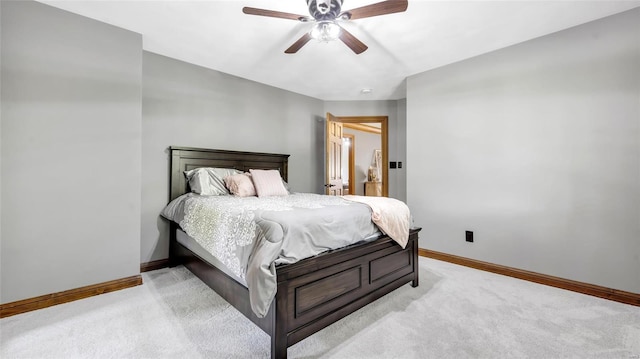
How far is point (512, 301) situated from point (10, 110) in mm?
4351

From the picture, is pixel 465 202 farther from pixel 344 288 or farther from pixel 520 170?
pixel 344 288

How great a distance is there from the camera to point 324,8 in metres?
1.84

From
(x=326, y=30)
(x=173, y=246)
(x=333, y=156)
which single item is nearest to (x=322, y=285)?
(x=326, y=30)

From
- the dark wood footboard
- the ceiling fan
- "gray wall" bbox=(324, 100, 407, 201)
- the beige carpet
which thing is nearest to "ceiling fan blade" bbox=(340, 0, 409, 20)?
the ceiling fan

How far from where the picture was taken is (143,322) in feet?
6.27


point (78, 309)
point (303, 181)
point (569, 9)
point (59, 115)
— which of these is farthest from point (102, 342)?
point (569, 9)

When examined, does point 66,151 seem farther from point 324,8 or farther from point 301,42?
point 324,8

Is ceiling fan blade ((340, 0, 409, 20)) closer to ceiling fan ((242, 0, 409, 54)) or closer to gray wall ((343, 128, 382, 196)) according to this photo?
ceiling fan ((242, 0, 409, 54))

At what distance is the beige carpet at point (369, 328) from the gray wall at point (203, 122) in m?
1.06

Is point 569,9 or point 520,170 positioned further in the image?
point 520,170

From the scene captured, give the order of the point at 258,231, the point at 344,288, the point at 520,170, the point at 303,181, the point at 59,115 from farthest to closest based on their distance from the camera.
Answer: the point at 303,181
the point at 520,170
the point at 59,115
the point at 344,288
the point at 258,231

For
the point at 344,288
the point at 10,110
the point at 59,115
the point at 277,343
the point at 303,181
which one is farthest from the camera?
the point at 303,181

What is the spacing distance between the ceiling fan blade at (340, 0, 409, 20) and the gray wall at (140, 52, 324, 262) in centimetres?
231

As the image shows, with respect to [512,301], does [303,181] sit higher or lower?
higher
